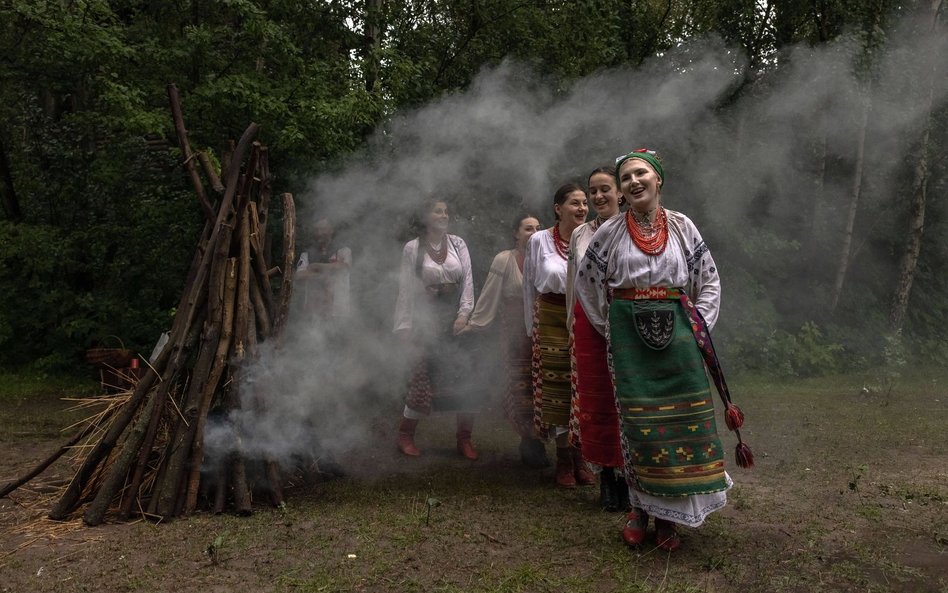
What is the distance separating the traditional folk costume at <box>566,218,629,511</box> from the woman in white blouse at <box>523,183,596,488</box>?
0.47 metres

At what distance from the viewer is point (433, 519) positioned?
4527 mm

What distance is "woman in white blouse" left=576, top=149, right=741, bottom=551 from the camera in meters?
3.97

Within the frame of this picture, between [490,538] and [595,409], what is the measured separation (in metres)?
0.92

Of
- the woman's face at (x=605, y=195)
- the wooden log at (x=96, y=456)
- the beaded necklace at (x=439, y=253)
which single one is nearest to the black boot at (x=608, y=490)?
the woman's face at (x=605, y=195)

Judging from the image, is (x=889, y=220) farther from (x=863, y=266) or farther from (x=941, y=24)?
(x=941, y=24)

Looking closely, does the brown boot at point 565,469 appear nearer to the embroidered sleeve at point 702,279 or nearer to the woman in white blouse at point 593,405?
the woman in white blouse at point 593,405

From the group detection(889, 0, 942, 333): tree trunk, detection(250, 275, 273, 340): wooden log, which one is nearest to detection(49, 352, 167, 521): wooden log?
detection(250, 275, 273, 340): wooden log

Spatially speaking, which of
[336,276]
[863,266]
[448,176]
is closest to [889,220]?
[863,266]

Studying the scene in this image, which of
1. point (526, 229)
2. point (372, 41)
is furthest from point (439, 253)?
point (372, 41)

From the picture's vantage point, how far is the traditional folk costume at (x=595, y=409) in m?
4.49

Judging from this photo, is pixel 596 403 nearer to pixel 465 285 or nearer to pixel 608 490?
pixel 608 490

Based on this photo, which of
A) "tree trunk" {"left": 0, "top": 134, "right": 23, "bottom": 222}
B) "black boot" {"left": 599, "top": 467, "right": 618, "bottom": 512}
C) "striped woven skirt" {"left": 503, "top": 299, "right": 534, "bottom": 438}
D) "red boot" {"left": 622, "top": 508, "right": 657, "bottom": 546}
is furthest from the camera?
"tree trunk" {"left": 0, "top": 134, "right": 23, "bottom": 222}

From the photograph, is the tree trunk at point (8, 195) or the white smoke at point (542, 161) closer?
the white smoke at point (542, 161)

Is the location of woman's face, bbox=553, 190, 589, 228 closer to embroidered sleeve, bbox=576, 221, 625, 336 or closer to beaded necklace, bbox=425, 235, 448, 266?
embroidered sleeve, bbox=576, 221, 625, 336
